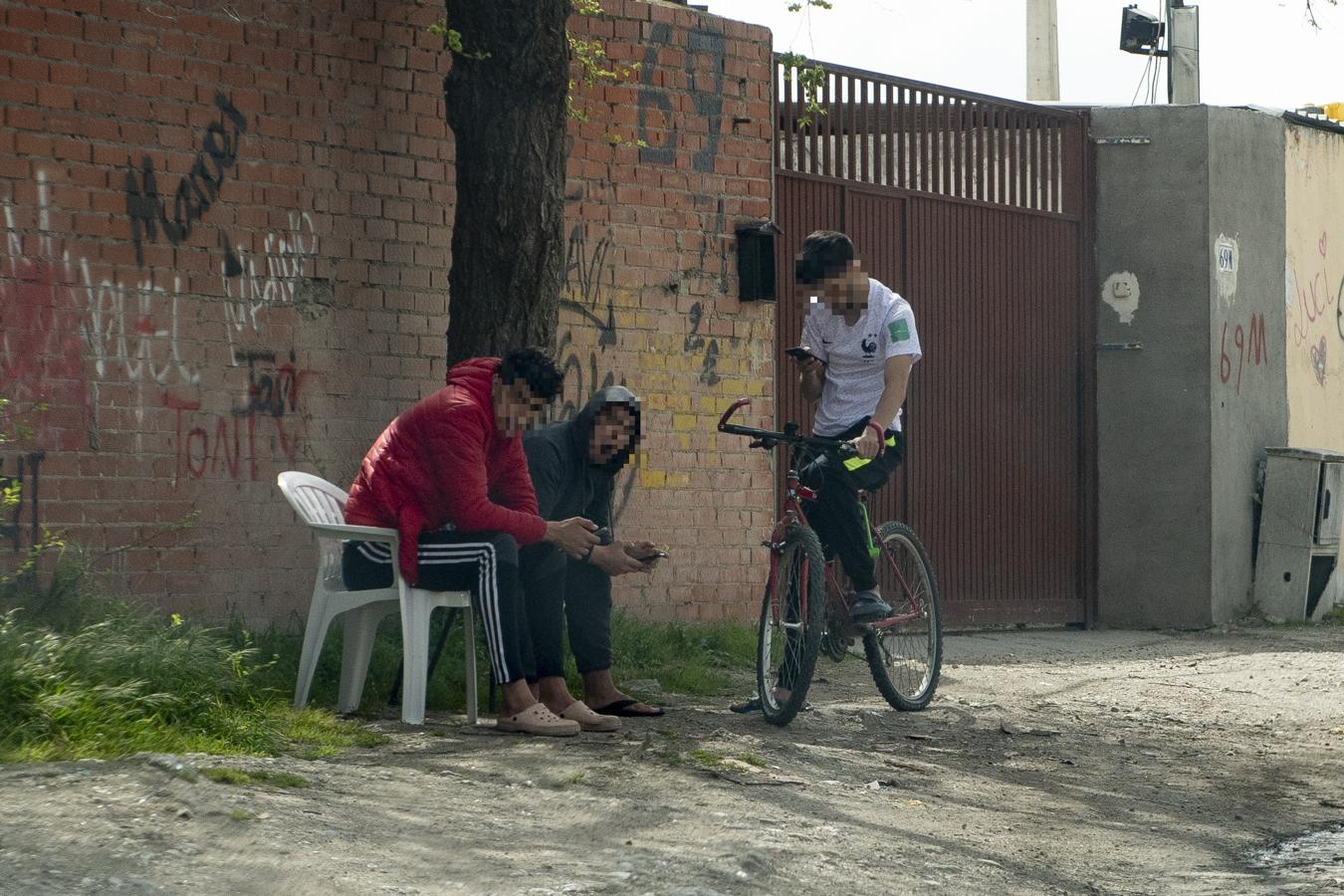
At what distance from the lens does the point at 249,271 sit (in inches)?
301

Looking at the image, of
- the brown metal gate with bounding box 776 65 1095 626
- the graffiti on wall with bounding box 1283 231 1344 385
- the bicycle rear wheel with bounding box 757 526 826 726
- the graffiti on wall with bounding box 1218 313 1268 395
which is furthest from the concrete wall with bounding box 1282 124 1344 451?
the bicycle rear wheel with bounding box 757 526 826 726

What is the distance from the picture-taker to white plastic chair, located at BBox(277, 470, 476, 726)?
618 cm

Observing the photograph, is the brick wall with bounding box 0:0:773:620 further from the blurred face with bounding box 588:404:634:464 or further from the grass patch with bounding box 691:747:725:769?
the grass patch with bounding box 691:747:725:769

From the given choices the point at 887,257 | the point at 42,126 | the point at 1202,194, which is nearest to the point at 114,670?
the point at 42,126

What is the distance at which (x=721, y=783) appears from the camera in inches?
215

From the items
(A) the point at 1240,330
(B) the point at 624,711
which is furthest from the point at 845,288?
(A) the point at 1240,330

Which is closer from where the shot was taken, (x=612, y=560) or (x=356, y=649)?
(x=612, y=560)

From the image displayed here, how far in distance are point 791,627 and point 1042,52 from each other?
46.7 feet

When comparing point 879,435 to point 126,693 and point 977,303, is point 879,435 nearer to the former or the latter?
point 126,693

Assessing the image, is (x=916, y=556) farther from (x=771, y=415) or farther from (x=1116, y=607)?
(x=1116, y=607)

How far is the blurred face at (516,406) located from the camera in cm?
614

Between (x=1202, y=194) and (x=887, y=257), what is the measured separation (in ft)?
8.30

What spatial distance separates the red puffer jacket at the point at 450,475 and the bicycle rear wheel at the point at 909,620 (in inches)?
67.0

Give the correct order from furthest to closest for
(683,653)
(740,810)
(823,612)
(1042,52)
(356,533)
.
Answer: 1. (1042,52)
2. (683,653)
3. (823,612)
4. (356,533)
5. (740,810)
